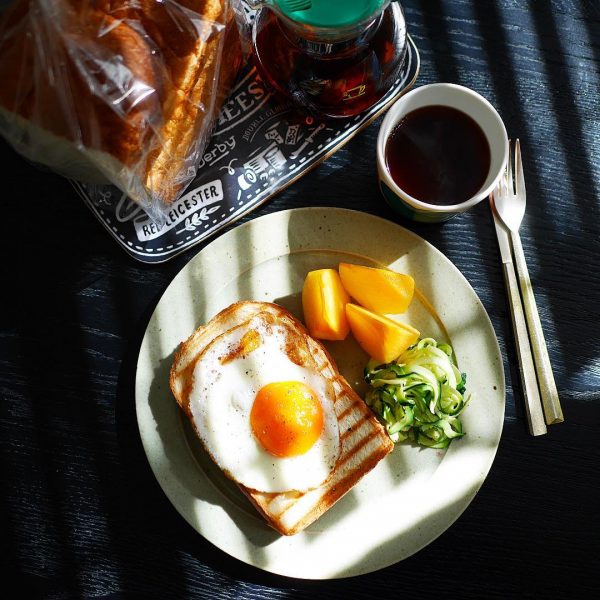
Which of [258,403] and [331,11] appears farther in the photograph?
[258,403]

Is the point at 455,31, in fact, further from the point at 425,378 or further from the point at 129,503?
the point at 129,503

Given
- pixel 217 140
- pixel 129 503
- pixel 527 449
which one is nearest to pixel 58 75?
pixel 217 140

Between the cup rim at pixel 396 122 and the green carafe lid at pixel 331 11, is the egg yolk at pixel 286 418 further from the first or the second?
the green carafe lid at pixel 331 11

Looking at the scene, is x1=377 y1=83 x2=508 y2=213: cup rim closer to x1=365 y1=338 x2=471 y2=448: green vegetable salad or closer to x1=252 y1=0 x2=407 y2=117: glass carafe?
x1=252 y1=0 x2=407 y2=117: glass carafe

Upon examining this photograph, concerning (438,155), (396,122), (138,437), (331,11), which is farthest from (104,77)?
(138,437)

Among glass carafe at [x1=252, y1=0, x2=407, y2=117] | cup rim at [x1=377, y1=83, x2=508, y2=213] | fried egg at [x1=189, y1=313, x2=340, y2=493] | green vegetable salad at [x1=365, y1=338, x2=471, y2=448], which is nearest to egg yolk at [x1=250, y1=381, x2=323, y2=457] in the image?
fried egg at [x1=189, y1=313, x2=340, y2=493]

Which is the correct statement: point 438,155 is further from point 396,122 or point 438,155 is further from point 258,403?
point 258,403
